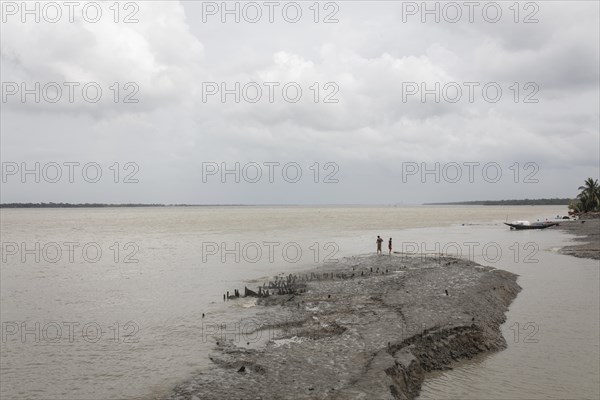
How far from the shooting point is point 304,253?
4978 centimetres

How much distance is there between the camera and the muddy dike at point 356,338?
13.0 metres

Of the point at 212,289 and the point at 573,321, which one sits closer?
the point at 573,321

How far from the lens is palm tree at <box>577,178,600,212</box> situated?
102 m

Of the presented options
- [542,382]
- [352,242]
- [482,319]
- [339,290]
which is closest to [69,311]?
[339,290]

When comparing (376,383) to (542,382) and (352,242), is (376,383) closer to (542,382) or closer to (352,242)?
(542,382)

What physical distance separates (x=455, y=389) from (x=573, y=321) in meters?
10.7

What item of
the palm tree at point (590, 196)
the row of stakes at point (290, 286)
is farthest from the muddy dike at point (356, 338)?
the palm tree at point (590, 196)

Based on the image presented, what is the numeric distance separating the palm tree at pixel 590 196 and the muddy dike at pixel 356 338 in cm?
9008

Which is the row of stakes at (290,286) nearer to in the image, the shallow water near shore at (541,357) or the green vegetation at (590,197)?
the shallow water near shore at (541,357)

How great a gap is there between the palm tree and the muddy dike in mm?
90085

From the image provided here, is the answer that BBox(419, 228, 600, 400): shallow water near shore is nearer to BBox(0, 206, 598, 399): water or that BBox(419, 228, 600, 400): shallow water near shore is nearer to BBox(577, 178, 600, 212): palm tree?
BBox(0, 206, 598, 399): water

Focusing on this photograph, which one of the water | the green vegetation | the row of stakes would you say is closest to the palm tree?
the green vegetation

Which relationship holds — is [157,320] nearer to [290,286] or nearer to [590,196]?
[290,286]

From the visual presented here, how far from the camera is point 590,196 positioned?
104 m
